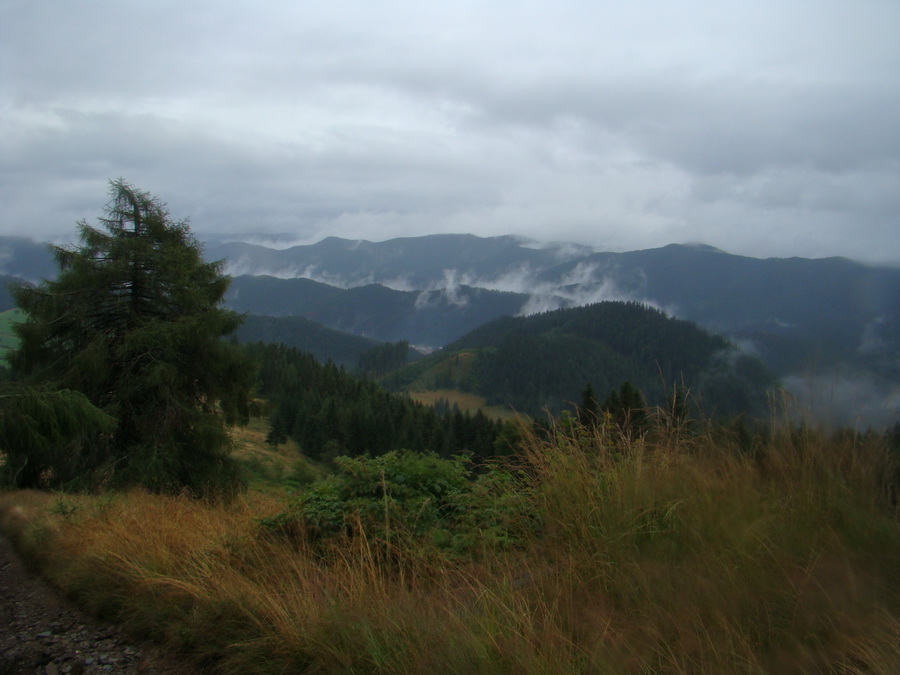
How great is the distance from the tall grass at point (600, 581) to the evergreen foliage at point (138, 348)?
9125 mm

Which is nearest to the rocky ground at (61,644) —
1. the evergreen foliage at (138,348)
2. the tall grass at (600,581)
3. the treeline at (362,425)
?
the tall grass at (600,581)

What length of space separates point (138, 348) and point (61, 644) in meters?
10.5

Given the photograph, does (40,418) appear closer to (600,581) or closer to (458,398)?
(600,581)

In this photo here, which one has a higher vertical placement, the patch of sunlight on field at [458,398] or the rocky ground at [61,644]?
the rocky ground at [61,644]

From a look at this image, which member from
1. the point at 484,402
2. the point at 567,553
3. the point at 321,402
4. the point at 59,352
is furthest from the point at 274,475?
the point at 484,402

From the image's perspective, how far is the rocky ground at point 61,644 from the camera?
338cm

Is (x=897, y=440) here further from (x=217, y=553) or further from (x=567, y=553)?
(x=217, y=553)

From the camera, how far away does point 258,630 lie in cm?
326

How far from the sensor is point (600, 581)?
10.0 feet

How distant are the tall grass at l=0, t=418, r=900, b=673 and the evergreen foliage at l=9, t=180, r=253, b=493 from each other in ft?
29.9

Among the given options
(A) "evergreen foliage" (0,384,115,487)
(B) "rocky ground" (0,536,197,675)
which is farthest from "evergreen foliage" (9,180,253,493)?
(B) "rocky ground" (0,536,197,675)

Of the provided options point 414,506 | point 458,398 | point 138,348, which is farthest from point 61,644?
point 458,398

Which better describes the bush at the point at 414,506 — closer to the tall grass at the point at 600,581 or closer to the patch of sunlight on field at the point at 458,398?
the tall grass at the point at 600,581

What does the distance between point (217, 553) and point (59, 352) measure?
11848mm
